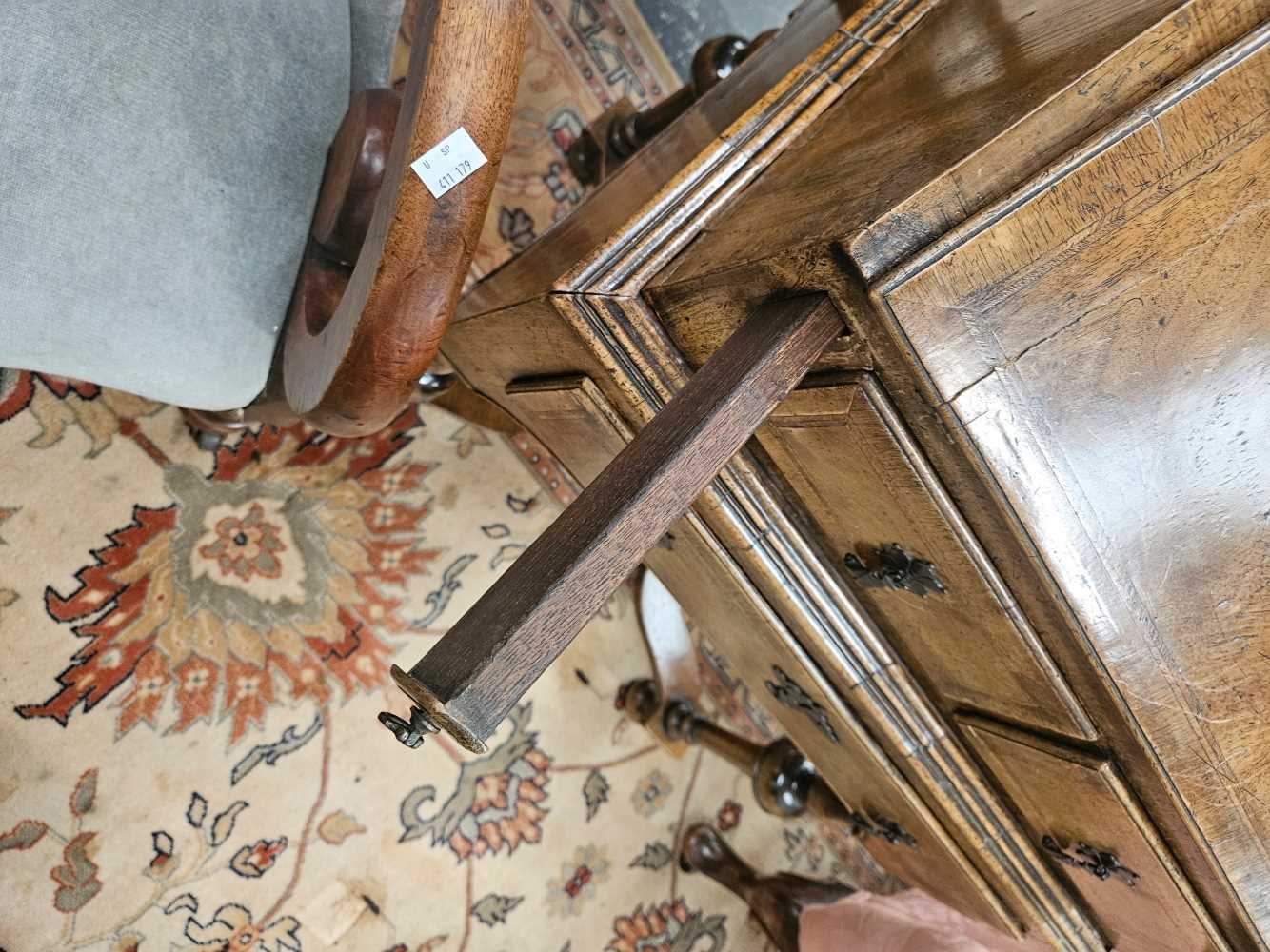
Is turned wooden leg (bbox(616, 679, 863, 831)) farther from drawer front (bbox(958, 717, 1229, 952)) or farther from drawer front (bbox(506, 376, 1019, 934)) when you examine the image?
drawer front (bbox(958, 717, 1229, 952))

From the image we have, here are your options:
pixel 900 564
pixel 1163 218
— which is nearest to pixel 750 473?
pixel 900 564

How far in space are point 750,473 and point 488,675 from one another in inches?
18.2

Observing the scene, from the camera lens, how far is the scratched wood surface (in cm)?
59

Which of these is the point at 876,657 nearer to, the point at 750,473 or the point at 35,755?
the point at 750,473

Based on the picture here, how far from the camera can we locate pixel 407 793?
65.3 inches

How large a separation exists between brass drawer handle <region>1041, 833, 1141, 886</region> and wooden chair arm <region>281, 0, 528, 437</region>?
0.96 m

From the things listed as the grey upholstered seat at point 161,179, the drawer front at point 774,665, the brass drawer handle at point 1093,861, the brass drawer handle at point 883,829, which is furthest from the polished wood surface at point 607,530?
the brass drawer handle at point 883,829

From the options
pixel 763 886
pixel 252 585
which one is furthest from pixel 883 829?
pixel 252 585

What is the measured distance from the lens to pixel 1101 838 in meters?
0.98

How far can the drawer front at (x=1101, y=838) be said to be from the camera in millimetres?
885

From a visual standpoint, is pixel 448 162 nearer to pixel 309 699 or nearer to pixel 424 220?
pixel 424 220

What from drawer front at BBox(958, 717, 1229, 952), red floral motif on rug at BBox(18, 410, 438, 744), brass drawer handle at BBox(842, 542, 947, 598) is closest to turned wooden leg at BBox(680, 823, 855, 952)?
drawer front at BBox(958, 717, 1229, 952)

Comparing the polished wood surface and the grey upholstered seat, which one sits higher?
the grey upholstered seat

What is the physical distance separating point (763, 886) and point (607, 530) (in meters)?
1.64
